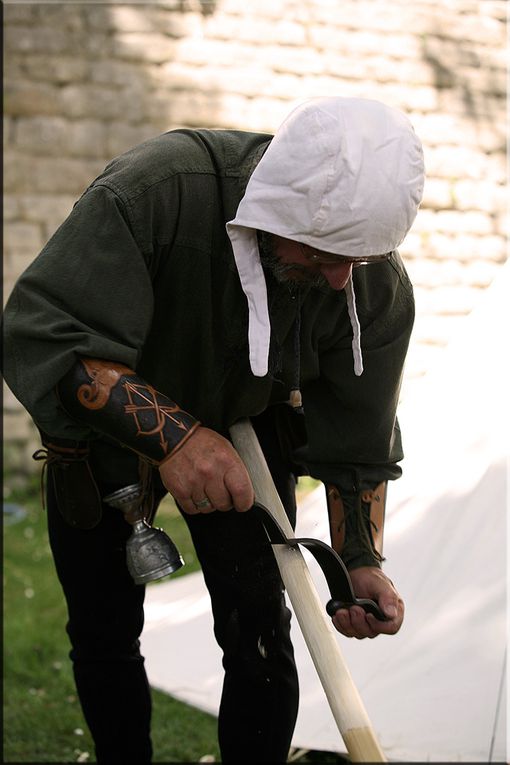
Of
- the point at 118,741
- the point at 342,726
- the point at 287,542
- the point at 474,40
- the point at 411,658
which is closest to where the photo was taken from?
the point at 342,726

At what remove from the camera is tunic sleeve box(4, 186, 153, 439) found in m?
1.79

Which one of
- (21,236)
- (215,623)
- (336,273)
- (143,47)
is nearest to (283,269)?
(336,273)

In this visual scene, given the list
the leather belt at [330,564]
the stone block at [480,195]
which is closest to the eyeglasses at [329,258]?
the leather belt at [330,564]

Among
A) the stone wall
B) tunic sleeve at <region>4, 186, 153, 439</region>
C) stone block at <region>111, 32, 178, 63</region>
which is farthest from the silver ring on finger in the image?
stone block at <region>111, 32, 178, 63</region>

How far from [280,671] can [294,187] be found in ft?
3.49

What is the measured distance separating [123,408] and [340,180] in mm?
542

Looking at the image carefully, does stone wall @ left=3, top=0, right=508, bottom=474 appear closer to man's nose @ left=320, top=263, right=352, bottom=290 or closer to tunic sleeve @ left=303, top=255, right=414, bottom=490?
tunic sleeve @ left=303, top=255, right=414, bottom=490

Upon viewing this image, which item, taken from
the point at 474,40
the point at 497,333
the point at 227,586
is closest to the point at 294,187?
the point at 227,586

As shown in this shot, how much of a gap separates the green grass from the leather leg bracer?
43.8 inches

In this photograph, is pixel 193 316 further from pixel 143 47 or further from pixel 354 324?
pixel 143 47

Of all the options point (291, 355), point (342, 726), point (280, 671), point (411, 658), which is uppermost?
point (291, 355)

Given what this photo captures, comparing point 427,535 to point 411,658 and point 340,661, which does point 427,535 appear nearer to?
point 411,658

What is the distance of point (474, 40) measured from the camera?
729 centimetres

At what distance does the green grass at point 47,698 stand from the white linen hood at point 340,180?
188 centimetres
